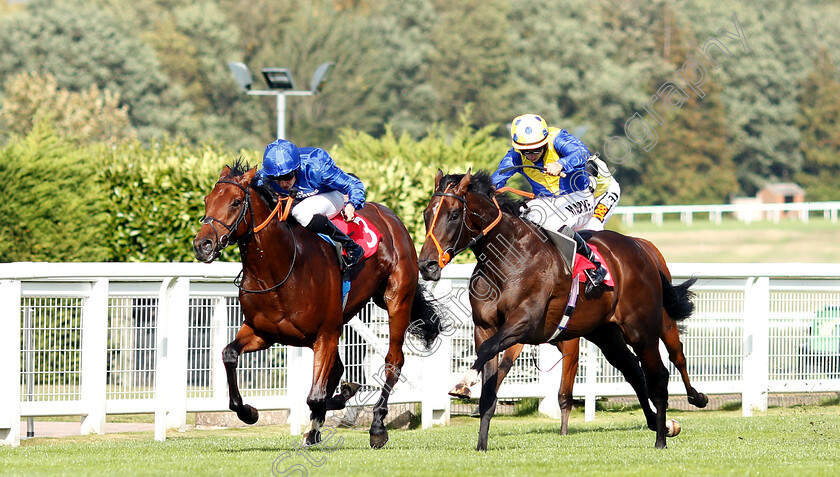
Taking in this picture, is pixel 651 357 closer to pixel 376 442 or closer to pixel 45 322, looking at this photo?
pixel 376 442

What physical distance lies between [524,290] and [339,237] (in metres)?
1.22

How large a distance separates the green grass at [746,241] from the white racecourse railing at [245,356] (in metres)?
20.8

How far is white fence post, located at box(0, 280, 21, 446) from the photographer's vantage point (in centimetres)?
716

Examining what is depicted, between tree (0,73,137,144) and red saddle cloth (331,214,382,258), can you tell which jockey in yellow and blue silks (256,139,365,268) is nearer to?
red saddle cloth (331,214,382,258)

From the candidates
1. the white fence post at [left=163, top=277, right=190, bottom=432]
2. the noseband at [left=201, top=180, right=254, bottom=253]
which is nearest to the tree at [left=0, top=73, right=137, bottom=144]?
the white fence post at [left=163, top=277, right=190, bottom=432]

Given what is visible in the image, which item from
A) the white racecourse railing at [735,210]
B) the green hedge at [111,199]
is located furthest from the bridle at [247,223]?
the white racecourse railing at [735,210]

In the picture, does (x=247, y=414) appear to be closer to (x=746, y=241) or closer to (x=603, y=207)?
(x=603, y=207)

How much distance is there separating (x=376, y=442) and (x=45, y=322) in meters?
2.42

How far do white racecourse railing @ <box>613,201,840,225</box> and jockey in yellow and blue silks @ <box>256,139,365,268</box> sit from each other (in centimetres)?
1473

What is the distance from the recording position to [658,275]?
7.30m

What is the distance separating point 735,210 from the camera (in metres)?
28.3

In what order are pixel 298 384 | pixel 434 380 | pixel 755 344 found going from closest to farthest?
pixel 298 384 < pixel 434 380 < pixel 755 344

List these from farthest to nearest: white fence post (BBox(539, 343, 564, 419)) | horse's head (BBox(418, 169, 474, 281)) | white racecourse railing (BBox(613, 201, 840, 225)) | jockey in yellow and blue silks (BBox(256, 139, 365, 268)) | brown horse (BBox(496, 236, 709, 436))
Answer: white racecourse railing (BBox(613, 201, 840, 225)), white fence post (BBox(539, 343, 564, 419)), brown horse (BBox(496, 236, 709, 436)), jockey in yellow and blue silks (BBox(256, 139, 365, 268)), horse's head (BBox(418, 169, 474, 281))

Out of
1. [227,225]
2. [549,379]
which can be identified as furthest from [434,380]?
[227,225]
